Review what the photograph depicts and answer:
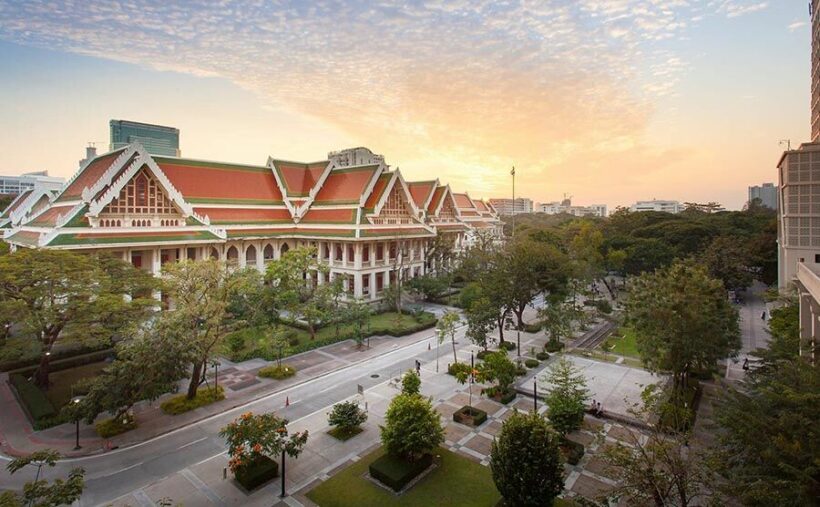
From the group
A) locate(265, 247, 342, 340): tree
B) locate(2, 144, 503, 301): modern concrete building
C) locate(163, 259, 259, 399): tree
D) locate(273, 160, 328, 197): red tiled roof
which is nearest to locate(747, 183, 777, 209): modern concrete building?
locate(2, 144, 503, 301): modern concrete building

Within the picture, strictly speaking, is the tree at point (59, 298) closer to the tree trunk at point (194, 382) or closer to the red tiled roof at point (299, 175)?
the tree trunk at point (194, 382)

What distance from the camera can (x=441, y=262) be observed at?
182 feet

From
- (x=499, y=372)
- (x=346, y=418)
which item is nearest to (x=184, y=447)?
(x=346, y=418)

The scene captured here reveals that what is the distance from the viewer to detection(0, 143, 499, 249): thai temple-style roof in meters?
33.1

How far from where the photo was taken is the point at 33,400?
21.5m

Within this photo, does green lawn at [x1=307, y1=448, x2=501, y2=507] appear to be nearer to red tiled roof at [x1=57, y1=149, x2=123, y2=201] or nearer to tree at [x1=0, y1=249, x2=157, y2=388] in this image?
tree at [x1=0, y1=249, x2=157, y2=388]

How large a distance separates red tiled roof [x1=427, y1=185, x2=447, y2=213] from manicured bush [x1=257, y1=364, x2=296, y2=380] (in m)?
39.2

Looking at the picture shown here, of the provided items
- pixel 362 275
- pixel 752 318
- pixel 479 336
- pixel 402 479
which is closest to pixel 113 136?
pixel 362 275

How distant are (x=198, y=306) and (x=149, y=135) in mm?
102212

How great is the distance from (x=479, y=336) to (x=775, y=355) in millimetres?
15323

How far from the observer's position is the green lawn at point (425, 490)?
15141mm

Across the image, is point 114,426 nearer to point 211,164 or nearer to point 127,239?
point 127,239

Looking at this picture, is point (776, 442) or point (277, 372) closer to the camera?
point (776, 442)

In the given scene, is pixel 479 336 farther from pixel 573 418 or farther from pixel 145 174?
pixel 145 174
